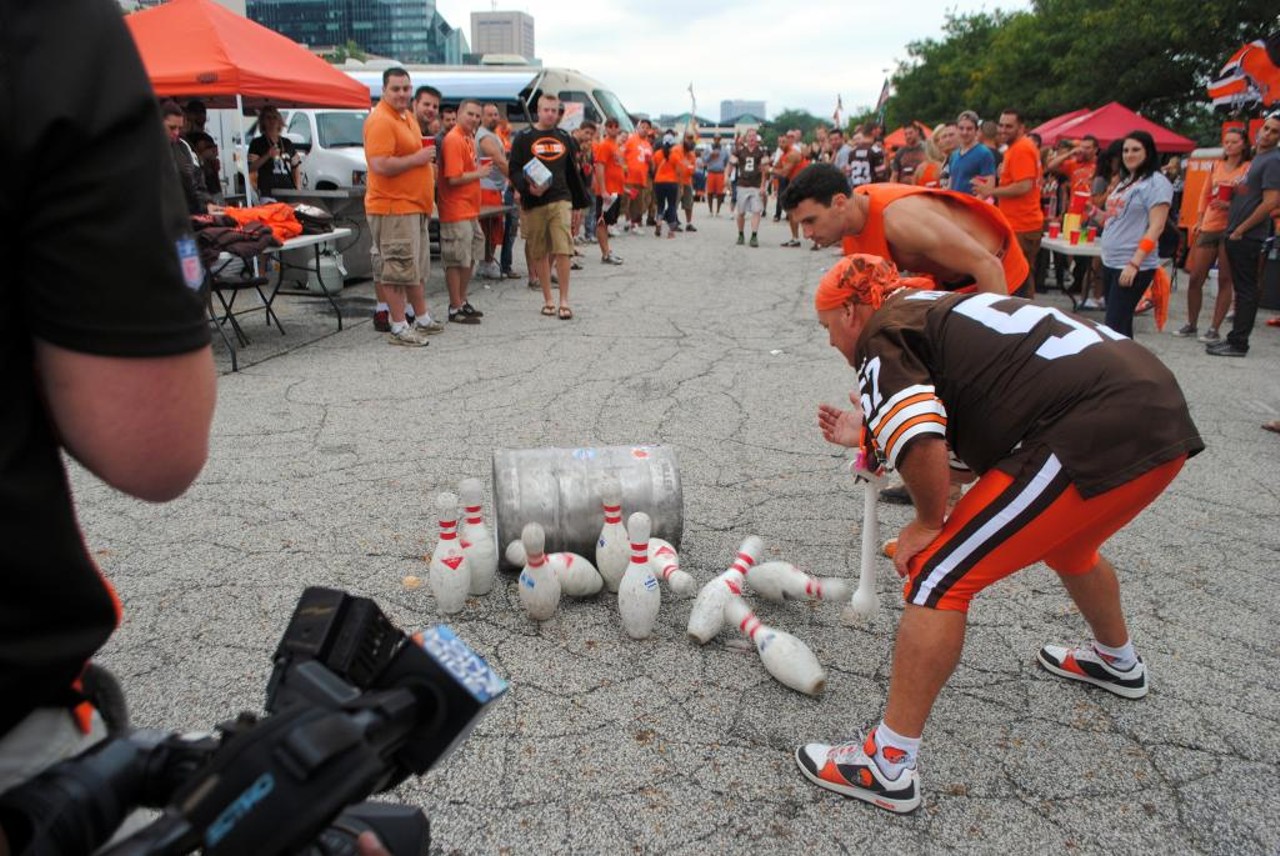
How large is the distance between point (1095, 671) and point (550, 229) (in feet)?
22.1

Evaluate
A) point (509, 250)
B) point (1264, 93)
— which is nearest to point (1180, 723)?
point (509, 250)

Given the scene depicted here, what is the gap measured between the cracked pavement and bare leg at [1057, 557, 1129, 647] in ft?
0.81

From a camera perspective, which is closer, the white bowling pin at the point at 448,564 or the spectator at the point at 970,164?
the white bowling pin at the point at 448,564

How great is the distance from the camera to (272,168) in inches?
424

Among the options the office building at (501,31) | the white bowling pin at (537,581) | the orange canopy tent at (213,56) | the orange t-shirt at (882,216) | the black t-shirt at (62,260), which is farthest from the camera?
the office building at (501,31)

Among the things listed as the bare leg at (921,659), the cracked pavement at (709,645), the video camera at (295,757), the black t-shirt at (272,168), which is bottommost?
the cracked pavement at (709,645)

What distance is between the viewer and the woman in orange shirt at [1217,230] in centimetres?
789

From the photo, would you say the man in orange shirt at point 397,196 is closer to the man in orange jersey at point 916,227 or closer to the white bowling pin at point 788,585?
the man in orange jersey at point 916,227

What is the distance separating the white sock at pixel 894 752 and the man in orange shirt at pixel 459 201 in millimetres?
6533

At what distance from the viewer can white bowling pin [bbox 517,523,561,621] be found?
3109 millimetres

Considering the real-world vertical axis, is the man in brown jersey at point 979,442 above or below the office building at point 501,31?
below

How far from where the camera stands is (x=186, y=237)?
3.03ft

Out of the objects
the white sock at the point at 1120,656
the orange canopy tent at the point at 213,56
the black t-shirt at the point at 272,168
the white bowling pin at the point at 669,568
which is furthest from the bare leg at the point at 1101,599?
the black t-shirt at the point at 272,168

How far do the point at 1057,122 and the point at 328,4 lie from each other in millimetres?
111614
